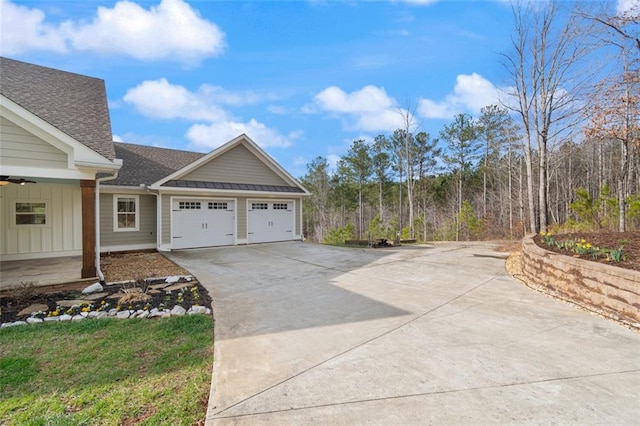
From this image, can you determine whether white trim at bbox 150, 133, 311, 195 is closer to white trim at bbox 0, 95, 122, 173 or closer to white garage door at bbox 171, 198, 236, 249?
white garage door at bbox 171, 198, 236, 249

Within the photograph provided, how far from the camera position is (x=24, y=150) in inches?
242

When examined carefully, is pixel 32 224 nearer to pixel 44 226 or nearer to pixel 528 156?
pixel 44 226

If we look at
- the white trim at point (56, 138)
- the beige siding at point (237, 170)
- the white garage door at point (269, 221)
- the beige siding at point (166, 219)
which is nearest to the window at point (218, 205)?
the beige siding at point (237, 170)

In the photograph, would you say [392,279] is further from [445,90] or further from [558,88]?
[445,90]

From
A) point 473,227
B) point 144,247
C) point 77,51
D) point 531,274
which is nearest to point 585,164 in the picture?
point 473,227

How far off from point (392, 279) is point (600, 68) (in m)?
10.5

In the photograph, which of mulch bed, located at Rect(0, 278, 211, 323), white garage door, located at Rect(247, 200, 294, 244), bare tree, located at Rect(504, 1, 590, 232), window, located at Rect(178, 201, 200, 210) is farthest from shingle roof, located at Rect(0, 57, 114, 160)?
bare tree, located at Rect(504, 1, 590, 232)

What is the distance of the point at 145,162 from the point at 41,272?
275 inches

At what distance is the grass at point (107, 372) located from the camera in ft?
7.59

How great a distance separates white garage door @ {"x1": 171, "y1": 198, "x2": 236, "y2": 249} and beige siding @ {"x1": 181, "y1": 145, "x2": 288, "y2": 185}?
3.29 ft

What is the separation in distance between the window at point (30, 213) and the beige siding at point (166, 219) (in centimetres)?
325

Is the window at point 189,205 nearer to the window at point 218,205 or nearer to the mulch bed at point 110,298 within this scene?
the window at point 218,205

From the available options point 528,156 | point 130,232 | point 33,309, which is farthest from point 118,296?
point 528,156

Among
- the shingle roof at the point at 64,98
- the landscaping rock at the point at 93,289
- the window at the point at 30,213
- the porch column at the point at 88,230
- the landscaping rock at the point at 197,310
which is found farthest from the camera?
the window at the point at 30,213
